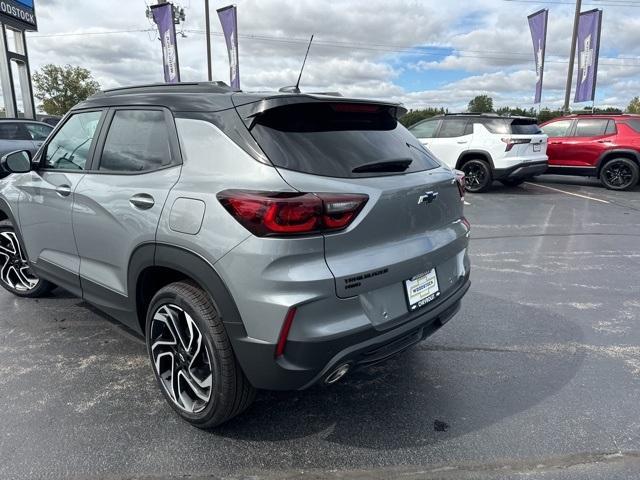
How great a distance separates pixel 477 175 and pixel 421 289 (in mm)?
9245

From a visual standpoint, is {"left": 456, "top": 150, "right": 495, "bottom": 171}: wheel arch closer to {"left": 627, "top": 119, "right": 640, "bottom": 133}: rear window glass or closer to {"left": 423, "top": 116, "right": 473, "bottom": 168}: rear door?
{"left": 423, "top": 116, "right": 473, "bottom": 168}: rear door

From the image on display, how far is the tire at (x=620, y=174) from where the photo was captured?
442 inches

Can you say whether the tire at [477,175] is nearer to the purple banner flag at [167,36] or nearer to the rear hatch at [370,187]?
the rear hatch at [370,187]

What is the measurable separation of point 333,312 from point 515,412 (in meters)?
1.36

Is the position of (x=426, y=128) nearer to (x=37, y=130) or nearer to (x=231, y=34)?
(x=37, y=130)

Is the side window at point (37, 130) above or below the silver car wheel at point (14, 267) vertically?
above

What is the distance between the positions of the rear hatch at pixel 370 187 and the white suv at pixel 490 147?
7.88m

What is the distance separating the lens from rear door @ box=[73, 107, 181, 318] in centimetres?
253

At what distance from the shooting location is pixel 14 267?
172 inches

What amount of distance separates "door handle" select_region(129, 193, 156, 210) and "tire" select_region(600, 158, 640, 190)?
11.9 metres

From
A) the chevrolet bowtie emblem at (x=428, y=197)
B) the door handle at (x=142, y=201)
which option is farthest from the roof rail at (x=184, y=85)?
the chevrolet bowtie emblem at (x=428, y=197)

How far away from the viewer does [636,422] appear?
2611 mm

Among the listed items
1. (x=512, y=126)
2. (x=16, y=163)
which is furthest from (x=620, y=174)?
(x=16, y=163)

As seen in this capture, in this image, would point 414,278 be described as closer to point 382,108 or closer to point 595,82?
point 382,108
